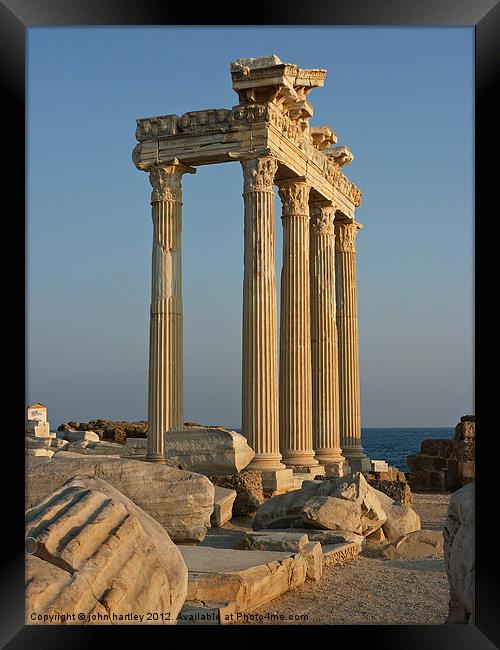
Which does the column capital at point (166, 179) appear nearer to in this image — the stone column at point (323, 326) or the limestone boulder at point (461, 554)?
the stone column at point (323, 326)

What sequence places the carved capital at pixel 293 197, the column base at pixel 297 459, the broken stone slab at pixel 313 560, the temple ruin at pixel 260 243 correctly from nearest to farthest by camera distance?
the broken stone slab at pixel 313 560
the temple ruin at pixel 260 243
the column base at pixel 297 459
the carved capital at pixel 293 197

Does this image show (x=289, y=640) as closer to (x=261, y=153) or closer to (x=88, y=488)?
(x=88, y=488)

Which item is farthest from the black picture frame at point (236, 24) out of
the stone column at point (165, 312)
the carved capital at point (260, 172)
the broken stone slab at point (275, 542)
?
the stone column at point (165, 312)

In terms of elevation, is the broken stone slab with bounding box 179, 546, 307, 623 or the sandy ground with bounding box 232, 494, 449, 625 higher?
the broken stone slab with bounding box 179, 546, 307, 623

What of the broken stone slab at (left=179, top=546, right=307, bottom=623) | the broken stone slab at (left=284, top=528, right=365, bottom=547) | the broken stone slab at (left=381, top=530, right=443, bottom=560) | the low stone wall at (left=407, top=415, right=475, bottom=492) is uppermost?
the broken stone slab at (left=179, top=546, right=307, bottom=623)

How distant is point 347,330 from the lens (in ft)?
102

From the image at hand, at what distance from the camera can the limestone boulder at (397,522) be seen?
16.1m

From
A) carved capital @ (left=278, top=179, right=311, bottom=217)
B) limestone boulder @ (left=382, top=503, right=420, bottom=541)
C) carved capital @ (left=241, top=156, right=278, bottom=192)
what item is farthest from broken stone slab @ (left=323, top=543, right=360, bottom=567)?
carved capital @ (left=278, top=179, right=311, bottom=217)

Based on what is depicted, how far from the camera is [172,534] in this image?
1273 cm

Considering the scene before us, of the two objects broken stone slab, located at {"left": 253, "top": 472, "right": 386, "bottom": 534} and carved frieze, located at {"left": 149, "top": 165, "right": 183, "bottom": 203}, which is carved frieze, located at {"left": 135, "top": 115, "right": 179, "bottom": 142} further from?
broken stone slab, located at {"left": 253, "top": 472, "right": 386, "bottom": 534}

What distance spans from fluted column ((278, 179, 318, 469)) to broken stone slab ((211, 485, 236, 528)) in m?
6.54

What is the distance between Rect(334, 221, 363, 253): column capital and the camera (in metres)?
31.4

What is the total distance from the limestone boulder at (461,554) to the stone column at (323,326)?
2071cm

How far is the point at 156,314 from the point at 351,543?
36.0ft
